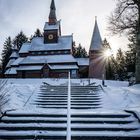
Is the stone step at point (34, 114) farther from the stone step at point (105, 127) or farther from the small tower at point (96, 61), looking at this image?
the small tower at point (96, 61)

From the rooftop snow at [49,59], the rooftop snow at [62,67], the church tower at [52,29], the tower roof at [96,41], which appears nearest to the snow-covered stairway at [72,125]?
the rooftop snow at [62,67]

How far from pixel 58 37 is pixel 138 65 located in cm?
3444

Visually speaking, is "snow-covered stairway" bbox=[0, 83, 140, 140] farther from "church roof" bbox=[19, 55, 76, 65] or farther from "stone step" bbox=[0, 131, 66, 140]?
"church roof" bbox=[19, 55, 76, 65]

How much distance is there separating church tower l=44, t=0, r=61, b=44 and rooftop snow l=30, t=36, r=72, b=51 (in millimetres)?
1023

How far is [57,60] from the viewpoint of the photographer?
46.5 m

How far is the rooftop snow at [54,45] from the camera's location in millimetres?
49344

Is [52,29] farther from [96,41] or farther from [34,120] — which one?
[34,120]

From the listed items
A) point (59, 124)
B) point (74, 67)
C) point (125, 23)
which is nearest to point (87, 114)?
point (59, 124)

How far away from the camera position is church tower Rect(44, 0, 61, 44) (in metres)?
52.1

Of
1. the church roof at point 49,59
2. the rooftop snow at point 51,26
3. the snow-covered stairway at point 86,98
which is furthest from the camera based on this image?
the rooftop snow at point 51,26

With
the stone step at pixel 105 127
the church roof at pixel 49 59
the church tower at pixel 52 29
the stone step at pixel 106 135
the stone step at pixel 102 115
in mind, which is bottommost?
the stone step at pixel 106 135

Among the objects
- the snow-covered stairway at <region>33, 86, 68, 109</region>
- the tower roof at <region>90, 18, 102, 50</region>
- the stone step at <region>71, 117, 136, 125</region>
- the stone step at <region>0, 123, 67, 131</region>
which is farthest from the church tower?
the stone step at <region>0, 123, 67, 131</region>

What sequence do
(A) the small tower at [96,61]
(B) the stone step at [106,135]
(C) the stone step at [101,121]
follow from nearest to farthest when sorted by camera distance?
(B) the stone step at [106,135] → (C) the stone step at [101,121] → (A) the small tower at [96,61]

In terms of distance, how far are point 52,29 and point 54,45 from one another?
414cm
